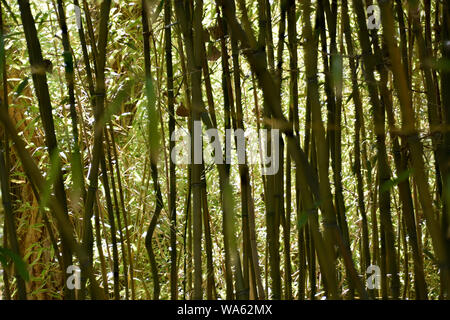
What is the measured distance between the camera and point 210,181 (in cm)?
263

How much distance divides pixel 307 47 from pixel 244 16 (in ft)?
0.66

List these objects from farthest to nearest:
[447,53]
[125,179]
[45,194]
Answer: [125,179] < [447,53] < [45,194]

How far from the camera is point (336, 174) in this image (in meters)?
1.32
